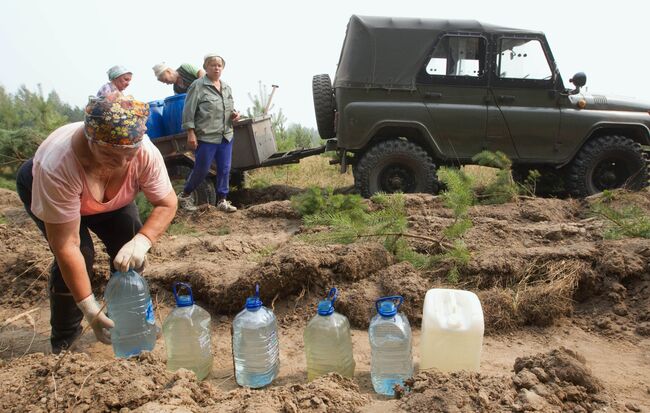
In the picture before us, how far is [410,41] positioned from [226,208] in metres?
3.09

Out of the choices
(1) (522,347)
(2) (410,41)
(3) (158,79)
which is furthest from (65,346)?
(2) (410,41)

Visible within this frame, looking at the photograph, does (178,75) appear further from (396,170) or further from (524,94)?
(524,94)

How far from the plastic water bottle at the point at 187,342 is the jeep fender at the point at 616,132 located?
5483 millimetres

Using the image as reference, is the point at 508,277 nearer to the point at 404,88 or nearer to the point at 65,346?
the point at 65,346

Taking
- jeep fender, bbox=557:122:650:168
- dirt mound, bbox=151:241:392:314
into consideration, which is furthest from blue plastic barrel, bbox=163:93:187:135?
jeep fender, bbox=557:122:650:168

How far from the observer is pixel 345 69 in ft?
20.7

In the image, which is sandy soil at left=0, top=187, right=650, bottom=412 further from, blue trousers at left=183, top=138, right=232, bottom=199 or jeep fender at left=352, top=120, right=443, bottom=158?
jeep fender at left=352, top=120, right=443, bottom=158

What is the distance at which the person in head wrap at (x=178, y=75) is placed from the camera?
20.3ft

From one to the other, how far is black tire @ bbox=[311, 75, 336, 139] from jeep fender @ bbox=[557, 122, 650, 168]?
3.11 m

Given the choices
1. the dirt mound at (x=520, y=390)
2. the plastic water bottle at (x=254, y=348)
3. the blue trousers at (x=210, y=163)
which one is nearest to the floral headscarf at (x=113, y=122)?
the plastic water bottle at (x=254, y=348)

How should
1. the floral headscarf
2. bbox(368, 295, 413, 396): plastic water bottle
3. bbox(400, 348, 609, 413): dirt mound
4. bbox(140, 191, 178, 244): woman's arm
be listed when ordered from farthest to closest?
bbox(140, 191, 178, 244): woman's arm < bbox(368, 295, 413, 396): plastic water bottle < the floral headscarf < bbox(400, 348, 609, 413): dirt mound

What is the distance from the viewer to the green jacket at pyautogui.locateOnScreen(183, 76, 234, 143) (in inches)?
222

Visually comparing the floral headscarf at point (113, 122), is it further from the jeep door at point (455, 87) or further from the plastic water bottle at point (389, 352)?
the jeep door at point (455, 87)

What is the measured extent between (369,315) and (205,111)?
3507 mm
